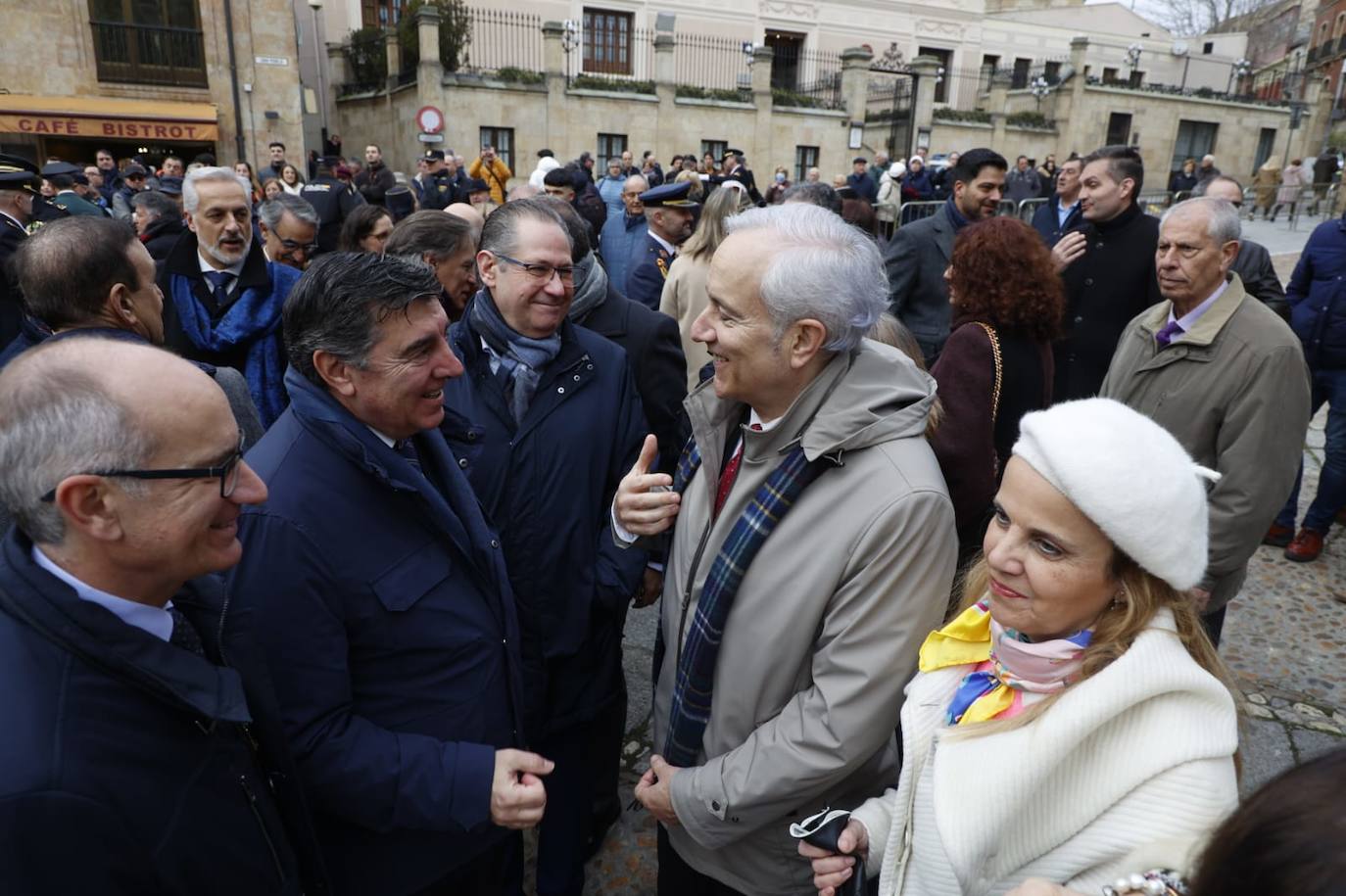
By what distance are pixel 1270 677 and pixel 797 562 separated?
343cm

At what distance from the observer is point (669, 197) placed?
605 centimetres

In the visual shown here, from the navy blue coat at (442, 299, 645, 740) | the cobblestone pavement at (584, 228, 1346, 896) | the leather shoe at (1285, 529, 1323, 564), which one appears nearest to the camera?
the navy blue coat at (442, 299, 645, 740)

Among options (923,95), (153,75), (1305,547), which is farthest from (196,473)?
(923,95)

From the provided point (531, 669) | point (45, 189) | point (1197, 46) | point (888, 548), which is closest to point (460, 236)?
point (531, 669)

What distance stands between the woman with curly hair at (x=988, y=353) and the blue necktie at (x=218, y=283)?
3.11m

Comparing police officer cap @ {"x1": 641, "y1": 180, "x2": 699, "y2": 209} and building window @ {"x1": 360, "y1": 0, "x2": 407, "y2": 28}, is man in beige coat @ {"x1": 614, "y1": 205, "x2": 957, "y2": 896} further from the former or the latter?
building window @ {"x1": 360, "y1": 0, "x2": 407, "y2": 28}

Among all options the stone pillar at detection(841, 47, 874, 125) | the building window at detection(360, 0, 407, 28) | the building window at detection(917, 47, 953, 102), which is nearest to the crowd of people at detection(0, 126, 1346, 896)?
the stone pillar at detection(841, 47, 874, 125)

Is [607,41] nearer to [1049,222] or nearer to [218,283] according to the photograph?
[1049,222]

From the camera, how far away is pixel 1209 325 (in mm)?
3078

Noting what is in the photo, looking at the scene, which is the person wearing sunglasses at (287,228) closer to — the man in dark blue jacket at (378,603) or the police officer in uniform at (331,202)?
the man in dark blue jacket at (378,603)

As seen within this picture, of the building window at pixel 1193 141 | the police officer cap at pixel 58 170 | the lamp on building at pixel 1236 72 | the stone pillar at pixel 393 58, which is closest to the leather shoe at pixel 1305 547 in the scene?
the police officer cap at pixel 58 170

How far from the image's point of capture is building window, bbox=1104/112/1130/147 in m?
33.1

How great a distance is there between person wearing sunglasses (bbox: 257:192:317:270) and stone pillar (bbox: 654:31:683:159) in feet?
73.5

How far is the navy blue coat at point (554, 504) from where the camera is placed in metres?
2.48
